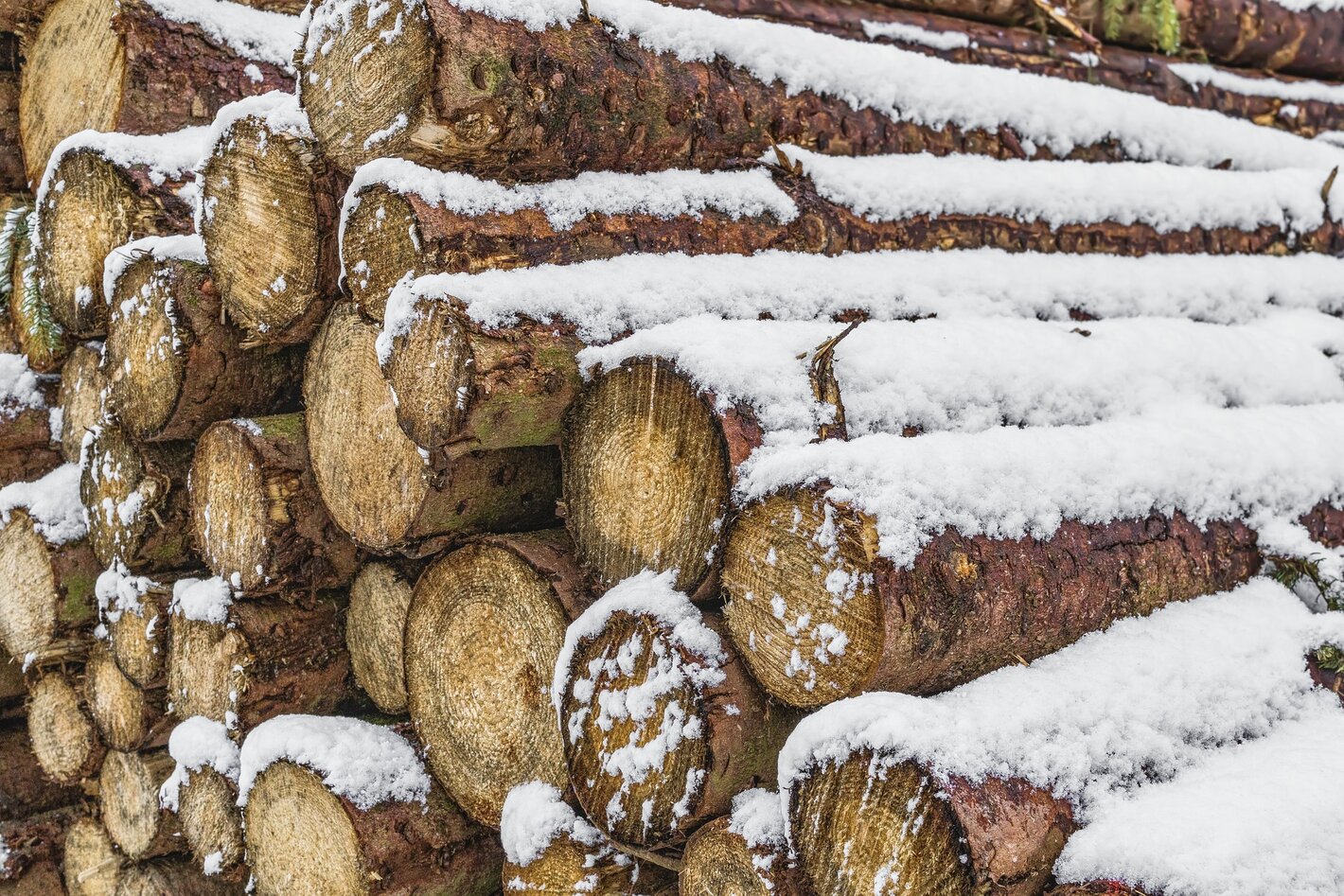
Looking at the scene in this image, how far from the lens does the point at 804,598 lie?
146cm

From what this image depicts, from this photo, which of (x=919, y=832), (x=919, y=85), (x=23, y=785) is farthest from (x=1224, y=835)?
(x=23, y=785)

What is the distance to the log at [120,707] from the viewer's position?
2854mm

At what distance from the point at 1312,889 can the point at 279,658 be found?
214 cm

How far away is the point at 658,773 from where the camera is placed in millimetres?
1607

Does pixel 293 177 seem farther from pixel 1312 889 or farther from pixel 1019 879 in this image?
pixel 1312 889

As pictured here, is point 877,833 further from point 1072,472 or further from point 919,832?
point 1072,472

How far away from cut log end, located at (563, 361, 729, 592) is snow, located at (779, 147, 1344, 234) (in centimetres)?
93

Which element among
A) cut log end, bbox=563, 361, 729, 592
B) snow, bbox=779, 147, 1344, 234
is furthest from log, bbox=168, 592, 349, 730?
snow, bbox=779, 147, 1344, 234

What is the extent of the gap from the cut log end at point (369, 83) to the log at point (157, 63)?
971mm

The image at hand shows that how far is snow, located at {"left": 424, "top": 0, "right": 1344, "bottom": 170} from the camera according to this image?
2164mm

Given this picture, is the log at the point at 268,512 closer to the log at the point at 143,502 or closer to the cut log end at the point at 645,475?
the log at the point at 143,502

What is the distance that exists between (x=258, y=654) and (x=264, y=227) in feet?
3.33

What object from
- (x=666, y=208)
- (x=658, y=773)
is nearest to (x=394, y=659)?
(x=658, y=773)

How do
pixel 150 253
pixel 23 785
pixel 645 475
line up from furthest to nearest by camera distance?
pixel 23 785
pixel 150 253
pixel 645 475
